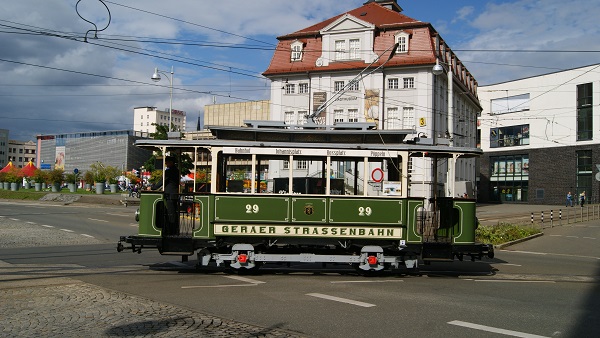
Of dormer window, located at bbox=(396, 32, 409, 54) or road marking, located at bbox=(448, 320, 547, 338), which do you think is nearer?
road marking, located at bbox=(448, 320, 547, 338)

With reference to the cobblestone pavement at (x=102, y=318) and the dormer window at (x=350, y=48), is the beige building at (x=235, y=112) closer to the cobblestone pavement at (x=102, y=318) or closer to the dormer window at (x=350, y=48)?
the dormer window at (x=350, y=48)

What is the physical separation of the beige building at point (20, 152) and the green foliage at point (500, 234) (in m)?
174

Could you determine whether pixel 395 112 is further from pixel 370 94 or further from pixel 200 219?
pixel 200 219

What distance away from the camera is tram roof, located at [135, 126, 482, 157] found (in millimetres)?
12305

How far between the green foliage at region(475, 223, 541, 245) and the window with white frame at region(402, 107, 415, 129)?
788 inches

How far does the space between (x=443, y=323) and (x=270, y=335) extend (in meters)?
2.49

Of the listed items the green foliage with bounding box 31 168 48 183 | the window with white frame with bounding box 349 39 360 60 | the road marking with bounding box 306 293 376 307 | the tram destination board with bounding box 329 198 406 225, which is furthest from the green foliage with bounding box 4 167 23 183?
the road marking with bounding box 306 293 376 307

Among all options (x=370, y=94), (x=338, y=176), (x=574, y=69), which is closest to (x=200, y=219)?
(x=338, y=176)

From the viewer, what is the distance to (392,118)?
43031 millimetres

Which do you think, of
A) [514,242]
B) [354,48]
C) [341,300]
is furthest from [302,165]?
[354,48]

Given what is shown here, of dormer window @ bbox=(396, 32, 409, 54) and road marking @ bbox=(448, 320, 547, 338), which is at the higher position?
dormer window @ bbox=(396, 32, 409, 54)

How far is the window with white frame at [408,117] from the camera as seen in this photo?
42344 mm

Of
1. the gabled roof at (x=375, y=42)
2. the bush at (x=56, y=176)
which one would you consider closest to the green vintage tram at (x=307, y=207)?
the gabled roof at (x=375, y=42)

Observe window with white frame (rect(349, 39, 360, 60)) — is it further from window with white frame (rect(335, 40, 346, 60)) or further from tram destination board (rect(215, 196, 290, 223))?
tram destination board (rect(215, 196, 290, 223))
